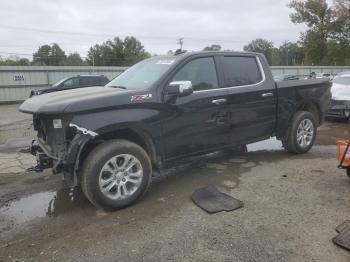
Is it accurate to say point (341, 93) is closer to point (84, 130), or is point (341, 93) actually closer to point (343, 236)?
point (343, 236)

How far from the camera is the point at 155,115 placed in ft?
16.0

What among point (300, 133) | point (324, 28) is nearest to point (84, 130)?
point (300, 133)

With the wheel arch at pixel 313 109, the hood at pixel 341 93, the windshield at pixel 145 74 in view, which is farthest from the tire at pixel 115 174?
the hood at pixel 341 93

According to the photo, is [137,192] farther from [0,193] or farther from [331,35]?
[331,35]

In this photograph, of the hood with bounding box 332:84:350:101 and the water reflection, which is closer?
the water reflection

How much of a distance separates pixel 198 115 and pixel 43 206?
2.39 metres

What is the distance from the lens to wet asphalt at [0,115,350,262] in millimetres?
3516

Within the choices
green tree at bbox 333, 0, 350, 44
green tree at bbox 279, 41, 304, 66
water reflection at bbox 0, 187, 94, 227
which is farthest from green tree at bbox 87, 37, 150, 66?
water reflection at bbox 0, 187, 94, 227

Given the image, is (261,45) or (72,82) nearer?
(72,82)

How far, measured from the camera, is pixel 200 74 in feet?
18.1

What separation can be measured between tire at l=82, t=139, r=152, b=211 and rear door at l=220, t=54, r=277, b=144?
1.77 meters

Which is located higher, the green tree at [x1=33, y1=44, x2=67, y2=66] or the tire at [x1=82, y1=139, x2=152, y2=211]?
the green tree at [x1=33, y1=44, x2=67, y2=66]

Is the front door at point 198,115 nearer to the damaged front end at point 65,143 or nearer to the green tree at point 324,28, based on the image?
the damaged front end at point 65,143

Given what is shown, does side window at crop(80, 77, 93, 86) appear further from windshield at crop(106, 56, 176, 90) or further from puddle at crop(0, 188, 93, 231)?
puddle at crop(0, 188, 93, 231)
